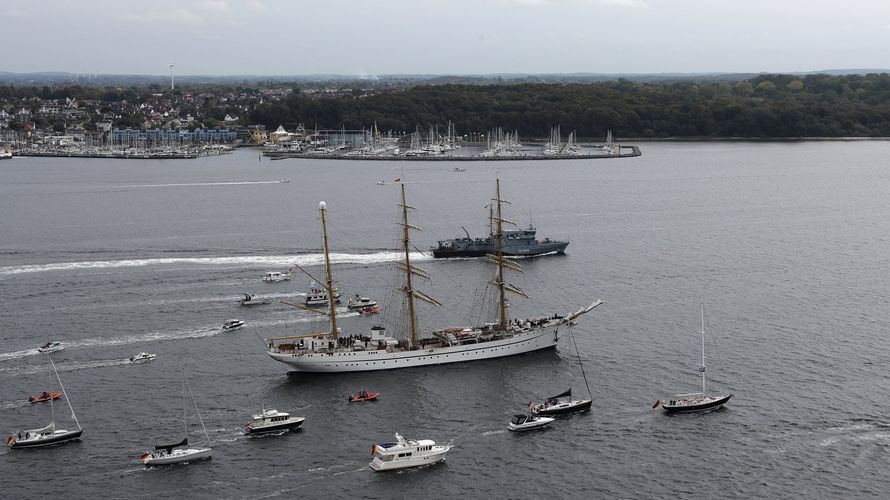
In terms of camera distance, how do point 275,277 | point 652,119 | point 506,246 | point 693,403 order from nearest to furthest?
point 693,403, point 275,277, point 506,246, point 652,119

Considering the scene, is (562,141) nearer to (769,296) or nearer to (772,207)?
(772,207)

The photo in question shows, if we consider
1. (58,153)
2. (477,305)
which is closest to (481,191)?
(477,305)

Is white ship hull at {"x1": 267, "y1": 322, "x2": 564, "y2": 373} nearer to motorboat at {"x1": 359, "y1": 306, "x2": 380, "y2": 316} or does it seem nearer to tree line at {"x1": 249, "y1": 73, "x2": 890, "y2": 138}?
motorboat at {"x1": 359, "y1": 306, "x2": 380, "y2": 316}

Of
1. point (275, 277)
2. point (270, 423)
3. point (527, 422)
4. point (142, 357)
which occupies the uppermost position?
point (275, 277)

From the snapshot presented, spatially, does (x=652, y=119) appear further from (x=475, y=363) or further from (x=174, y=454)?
(x=174, y=454)

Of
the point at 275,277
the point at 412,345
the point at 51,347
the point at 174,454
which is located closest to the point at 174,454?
the point at 174,454

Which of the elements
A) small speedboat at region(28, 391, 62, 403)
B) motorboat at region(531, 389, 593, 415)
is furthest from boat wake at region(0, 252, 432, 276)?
motorboat at region(531, 389, 593, 415)

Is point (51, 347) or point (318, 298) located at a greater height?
point (318, 298)
